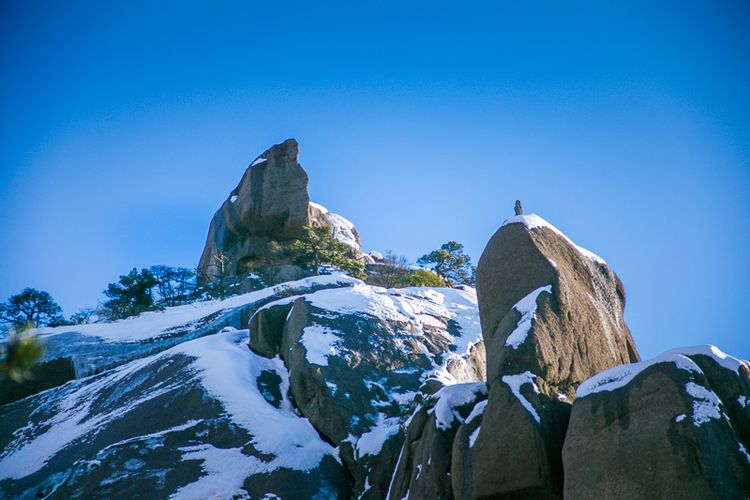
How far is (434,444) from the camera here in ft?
39.2

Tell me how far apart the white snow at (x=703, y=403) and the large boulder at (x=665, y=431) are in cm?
2

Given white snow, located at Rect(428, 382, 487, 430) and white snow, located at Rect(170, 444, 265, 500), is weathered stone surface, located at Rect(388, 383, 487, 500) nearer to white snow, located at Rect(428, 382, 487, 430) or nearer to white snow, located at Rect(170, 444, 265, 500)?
white snow, located at Rect(428, 382, 487, 430)

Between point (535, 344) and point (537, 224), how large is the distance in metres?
4.13

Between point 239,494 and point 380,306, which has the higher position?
point 380,306

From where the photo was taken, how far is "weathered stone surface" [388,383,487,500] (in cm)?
1150

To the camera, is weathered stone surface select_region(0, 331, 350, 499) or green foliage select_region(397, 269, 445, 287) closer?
weathered stone surface select_region(0, 331, 350, 499)

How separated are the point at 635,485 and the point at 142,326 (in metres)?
28.8

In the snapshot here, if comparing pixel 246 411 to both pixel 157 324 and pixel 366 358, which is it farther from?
pixel 157 324

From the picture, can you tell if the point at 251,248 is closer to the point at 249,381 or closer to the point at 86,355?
the point at 86,355

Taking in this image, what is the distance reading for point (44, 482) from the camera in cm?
1695

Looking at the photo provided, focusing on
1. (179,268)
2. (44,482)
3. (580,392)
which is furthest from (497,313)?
(179,268)

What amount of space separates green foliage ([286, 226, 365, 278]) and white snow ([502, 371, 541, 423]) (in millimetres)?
34017

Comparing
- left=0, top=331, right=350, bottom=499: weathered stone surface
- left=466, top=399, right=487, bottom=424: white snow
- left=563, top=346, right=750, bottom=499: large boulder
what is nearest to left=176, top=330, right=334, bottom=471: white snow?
left=0, top=331, right=350, bottom=499: weathered stone surface

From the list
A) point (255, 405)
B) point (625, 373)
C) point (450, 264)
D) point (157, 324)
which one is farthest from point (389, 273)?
point (625, 373)
